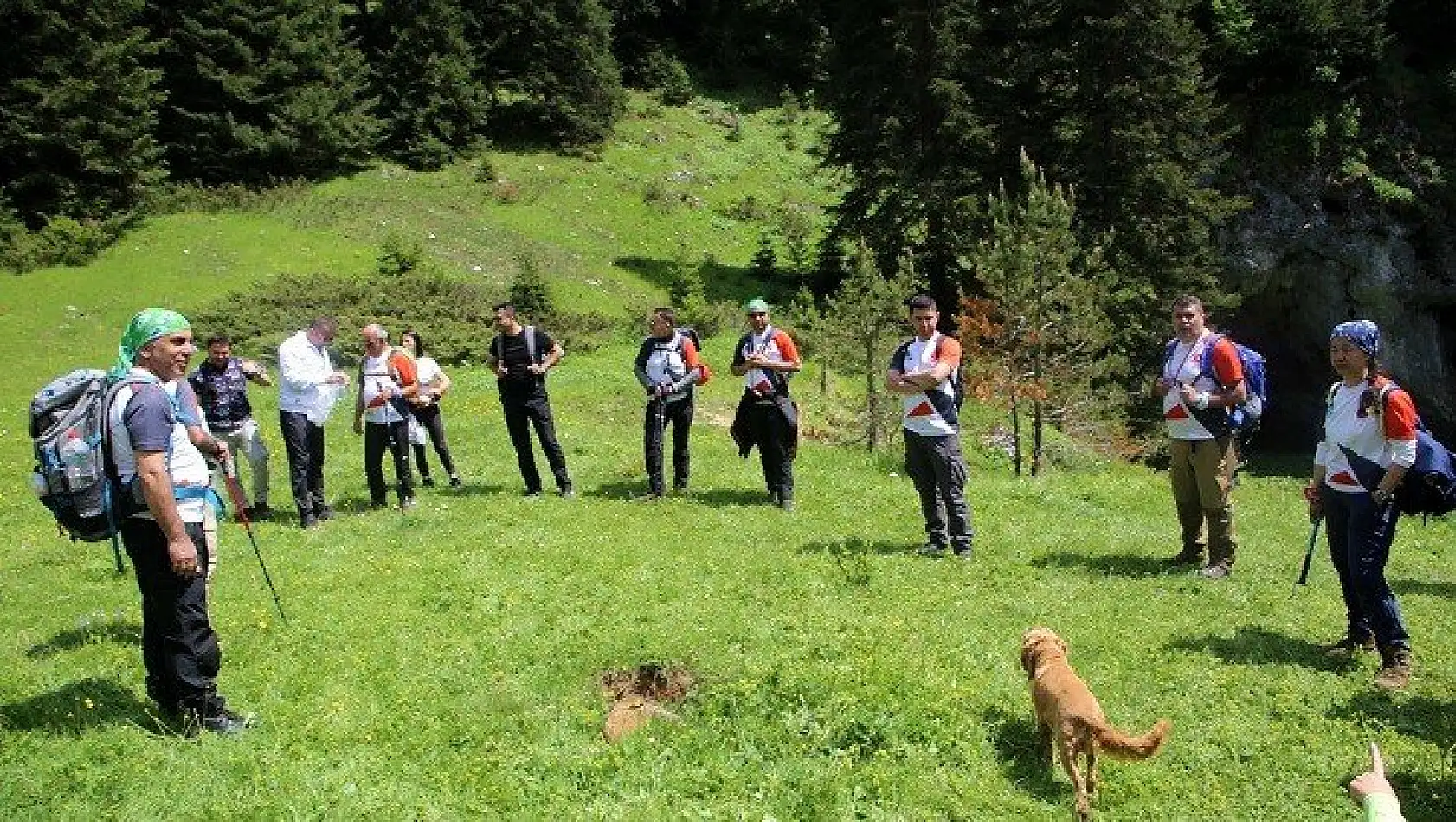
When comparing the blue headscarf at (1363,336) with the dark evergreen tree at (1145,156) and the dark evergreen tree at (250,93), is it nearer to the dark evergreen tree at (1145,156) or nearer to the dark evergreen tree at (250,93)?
the dark evergreen tree at (1145,156)

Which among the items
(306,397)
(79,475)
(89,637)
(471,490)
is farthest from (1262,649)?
(306,397)

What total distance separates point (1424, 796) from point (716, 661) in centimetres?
470

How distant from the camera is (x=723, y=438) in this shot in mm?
18812

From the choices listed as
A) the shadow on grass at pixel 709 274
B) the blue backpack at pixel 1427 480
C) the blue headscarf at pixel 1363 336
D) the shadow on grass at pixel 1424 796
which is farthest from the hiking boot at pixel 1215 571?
the shadow on grass at pixel 709 274

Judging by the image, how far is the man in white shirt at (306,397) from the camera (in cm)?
1116

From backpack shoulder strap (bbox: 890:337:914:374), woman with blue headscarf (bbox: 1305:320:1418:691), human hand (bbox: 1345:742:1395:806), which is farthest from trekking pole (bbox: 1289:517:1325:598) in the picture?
human hand (bbox: 1345:742:1395:806)

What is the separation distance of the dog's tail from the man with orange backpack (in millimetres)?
9582

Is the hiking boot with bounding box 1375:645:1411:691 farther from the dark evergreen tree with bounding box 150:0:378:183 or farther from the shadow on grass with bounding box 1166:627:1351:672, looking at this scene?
the dark evergreen tree with bounding box 150:0:378:183

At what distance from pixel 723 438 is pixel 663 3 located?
165 feet

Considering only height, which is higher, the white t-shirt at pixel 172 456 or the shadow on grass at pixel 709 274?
the shadow on grass at pixel 709 274

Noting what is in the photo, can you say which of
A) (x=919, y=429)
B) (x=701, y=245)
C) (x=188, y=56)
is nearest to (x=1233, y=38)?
(x=701, y=245)

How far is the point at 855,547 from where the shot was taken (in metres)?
10.5

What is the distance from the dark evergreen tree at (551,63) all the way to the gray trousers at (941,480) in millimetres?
40391

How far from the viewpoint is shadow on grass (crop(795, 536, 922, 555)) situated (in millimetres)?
10344
